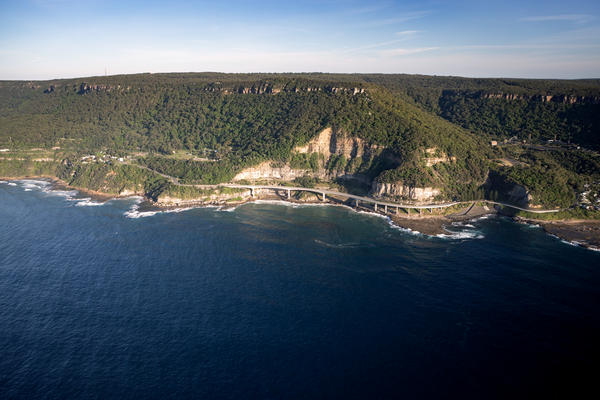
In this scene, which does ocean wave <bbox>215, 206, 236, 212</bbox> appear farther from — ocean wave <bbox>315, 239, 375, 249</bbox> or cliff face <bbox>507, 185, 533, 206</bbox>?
cliff face <bbox>507, 185, 533, 206</bbox>

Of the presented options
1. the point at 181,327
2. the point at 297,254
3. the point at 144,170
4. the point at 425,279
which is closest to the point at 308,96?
the point at 144,170

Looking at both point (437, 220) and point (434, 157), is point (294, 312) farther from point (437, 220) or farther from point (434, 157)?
point (434, 157)

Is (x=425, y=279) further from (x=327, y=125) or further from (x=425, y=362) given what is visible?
(x=327, y=125)

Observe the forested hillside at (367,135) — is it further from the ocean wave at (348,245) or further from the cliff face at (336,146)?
the ocean wave at (348,245)

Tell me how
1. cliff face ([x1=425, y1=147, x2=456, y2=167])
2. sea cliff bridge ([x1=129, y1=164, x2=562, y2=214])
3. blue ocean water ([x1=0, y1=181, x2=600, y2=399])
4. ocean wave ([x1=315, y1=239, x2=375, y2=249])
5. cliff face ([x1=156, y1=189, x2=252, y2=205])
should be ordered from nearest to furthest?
blue ocean water ([x1=0, y1=181, x2=600, y2=399]) < ocean wave ([x1=315, y1=239, x2=375, y2=249]) < sea cliff bridge ([x1=129, y1=164, x2=562, y2=214]) < cliff face ([x1=425, y1=147, x2=456, y2=167]) < cliff face ([x1=156, y1=189, x2=252, y2=205])

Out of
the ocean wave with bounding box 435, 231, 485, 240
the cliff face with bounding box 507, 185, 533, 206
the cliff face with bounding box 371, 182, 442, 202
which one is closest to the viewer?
the ocean wave with bounding box 435, 231, 485, 240

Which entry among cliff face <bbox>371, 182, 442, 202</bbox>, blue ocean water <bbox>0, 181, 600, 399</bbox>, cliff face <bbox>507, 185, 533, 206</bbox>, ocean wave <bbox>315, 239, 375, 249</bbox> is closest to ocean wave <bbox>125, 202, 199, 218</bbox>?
blue ocean water <bbox>0, 181, 600, 399</bbox>
